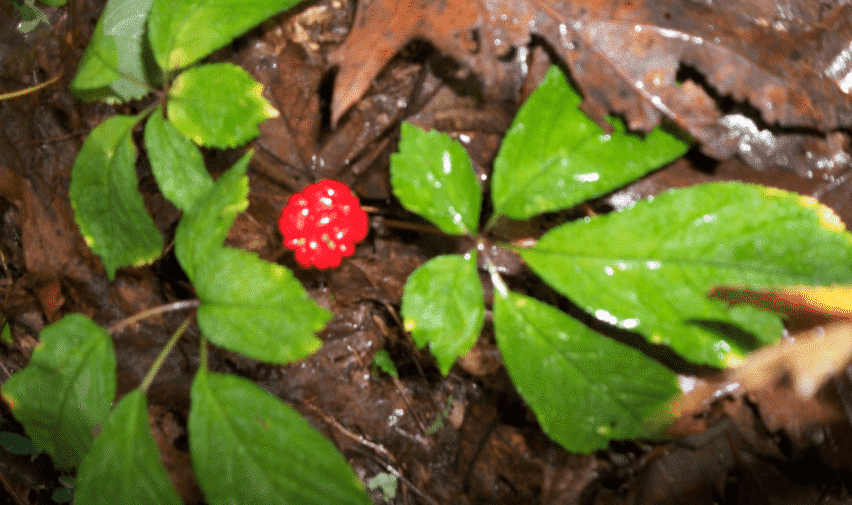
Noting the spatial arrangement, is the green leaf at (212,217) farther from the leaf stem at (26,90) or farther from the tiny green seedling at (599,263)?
the leaf stem at (26,90)

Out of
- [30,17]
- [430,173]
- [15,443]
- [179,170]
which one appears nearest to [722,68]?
[430,173]

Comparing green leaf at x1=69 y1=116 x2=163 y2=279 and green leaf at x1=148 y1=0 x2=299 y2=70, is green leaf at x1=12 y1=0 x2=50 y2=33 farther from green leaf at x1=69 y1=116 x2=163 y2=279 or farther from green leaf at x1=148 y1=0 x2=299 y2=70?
green leaf at x1=148 y1=0 x2=299 y2=70

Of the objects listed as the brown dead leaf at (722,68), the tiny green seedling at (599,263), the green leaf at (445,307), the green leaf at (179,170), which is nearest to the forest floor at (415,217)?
the brown dead leaf at (722,68)

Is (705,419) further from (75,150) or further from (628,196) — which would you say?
(75,150)

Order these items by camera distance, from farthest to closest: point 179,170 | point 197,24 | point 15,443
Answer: point 15,443 → point 179,170 → point 197,24

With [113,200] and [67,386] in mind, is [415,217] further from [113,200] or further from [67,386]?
[67,386]
